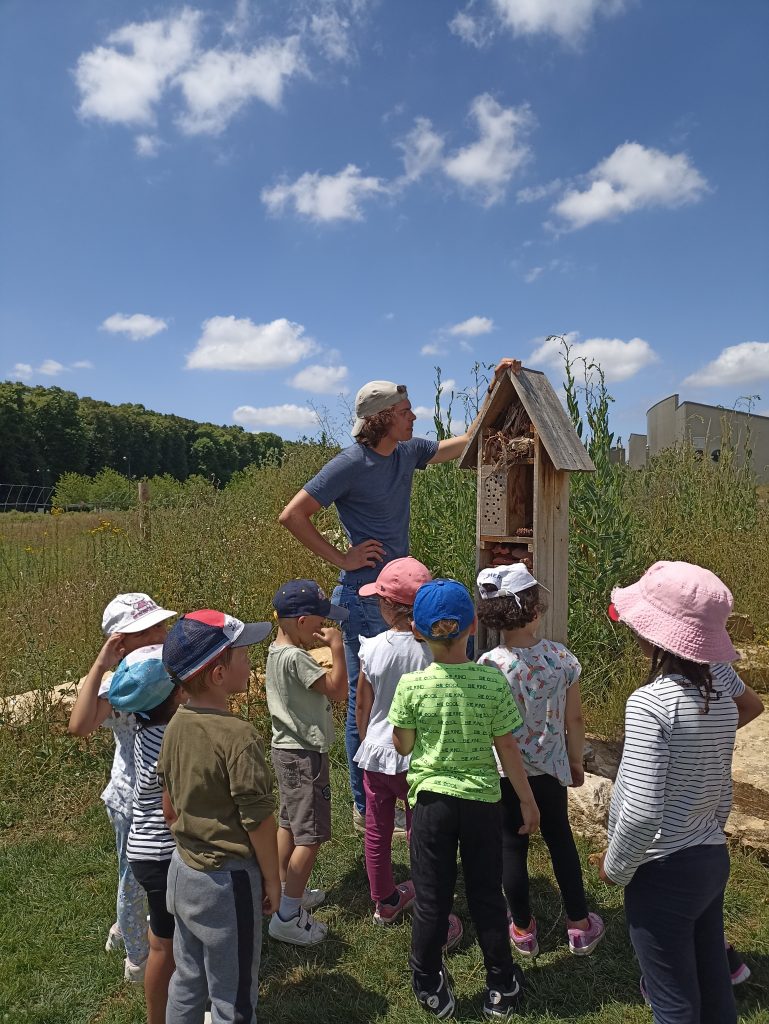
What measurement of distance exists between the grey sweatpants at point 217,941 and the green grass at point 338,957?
0.63 m

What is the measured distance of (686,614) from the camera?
1.88 metres

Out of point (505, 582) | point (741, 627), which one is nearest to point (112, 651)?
point (505, 582)

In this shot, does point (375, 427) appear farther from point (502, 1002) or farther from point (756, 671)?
point (756, 671)

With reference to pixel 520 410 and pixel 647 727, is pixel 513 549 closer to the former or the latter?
pixel 520 410

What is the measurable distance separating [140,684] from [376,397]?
1.68 m

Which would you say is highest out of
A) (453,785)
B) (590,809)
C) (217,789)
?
(217,789)

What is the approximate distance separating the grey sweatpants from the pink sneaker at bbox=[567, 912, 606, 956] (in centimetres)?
129

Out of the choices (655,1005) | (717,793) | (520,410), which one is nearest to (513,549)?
(520,410)

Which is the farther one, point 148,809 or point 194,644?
point 148,809

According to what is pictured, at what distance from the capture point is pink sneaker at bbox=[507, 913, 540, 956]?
8.65 ft

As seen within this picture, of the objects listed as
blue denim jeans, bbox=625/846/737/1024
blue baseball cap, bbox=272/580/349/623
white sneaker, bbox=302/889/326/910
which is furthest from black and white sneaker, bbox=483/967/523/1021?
blue baseball cap, bbox=272/580/349/623

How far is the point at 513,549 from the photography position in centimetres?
360

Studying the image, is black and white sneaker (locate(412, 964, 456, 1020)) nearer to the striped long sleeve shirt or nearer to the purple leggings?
the purple leggings

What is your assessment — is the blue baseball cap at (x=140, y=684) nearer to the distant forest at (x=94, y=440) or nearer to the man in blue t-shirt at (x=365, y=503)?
the man in blue t-shirt at (x=365, y=503)
